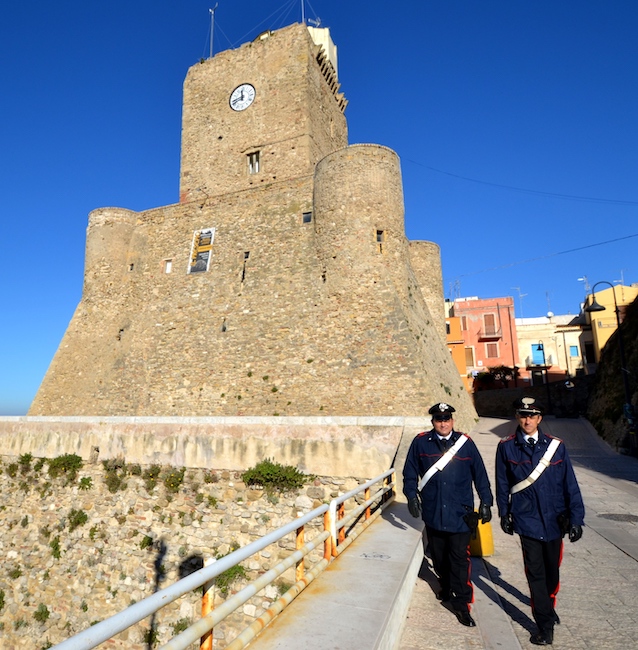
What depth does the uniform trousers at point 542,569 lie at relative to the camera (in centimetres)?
327

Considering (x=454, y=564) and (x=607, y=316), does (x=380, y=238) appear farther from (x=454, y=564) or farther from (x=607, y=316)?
(x=607, y=316)

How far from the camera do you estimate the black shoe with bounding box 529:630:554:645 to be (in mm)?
3178

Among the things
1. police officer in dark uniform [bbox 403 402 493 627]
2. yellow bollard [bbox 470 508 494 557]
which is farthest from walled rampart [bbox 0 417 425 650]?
police officer in dark uniform [bbox 403 402 493 627]

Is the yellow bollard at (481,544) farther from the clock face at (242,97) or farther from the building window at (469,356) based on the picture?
the building window at (469,356)

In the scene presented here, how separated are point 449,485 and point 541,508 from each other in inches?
28.6

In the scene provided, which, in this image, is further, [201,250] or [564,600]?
[201,250]

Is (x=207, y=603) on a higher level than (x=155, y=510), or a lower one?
higher

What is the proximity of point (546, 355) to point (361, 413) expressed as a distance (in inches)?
1219

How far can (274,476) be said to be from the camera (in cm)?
865

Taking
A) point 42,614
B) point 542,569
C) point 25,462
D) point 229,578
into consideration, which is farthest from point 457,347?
point 542,569

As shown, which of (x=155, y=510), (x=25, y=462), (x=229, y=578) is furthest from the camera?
(x=25, y=462)

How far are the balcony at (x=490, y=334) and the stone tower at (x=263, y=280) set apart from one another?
16848 millimetres

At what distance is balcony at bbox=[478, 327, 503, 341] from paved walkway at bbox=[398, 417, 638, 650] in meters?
31.9

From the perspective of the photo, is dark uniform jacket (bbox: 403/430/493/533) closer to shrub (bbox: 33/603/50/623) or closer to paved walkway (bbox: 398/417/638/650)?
paved walkway (bbox: 398/417/638/650)
